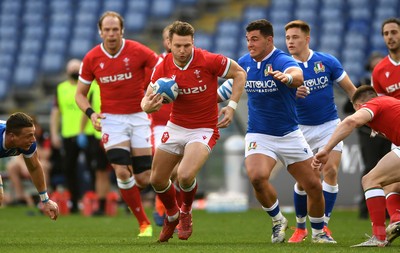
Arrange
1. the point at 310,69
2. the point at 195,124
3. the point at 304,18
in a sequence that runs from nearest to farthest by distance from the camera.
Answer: the point at 195,124 < the point at 310,69 < the point at 304,18

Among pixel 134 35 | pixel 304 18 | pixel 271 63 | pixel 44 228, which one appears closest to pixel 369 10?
pixel 304 18

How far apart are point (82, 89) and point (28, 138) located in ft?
8.71

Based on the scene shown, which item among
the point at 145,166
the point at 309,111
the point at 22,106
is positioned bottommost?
the point at 22,106

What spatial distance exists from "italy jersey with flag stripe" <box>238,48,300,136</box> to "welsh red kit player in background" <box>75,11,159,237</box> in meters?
2.18

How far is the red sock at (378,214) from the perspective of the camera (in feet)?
28.3

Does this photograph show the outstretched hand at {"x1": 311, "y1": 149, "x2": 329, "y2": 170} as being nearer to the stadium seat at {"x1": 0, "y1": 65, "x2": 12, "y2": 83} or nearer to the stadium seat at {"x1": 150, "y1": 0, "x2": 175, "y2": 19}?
the stadium seat at {"x1": 0, "y1": 65, "x2": 12, "y2": 83}

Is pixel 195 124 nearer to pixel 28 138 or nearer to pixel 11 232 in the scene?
pixel 28 138

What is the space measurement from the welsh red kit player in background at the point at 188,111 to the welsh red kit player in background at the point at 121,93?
5.99ft

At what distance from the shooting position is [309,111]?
415 inches

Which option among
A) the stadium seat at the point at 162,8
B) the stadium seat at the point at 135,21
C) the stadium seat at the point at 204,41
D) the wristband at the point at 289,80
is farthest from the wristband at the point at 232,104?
the stadium seat at the point at 162,8

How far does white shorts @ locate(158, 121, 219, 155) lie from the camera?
948 cm

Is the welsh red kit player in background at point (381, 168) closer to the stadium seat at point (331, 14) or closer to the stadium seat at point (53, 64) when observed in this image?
the stadium seat at point (331, 14)

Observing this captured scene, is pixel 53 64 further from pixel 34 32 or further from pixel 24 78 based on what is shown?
pixel 34 32

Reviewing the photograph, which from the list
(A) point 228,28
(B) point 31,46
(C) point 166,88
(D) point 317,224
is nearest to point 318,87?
(D) point 317,224
